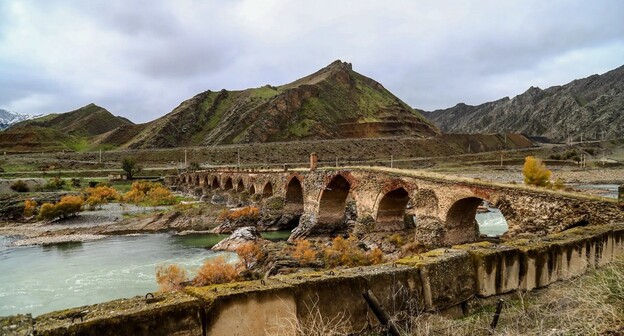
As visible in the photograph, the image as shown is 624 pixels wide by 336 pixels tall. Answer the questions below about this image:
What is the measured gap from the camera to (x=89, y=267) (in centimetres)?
2241

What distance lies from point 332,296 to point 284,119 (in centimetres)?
12496

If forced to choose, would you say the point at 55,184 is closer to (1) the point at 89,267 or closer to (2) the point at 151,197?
(2) the point at 151,197

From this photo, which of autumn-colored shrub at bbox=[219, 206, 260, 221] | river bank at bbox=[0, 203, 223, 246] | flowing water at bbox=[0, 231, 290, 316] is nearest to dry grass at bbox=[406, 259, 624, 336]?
flowing water at bbox=[0, 231, 290, 316]

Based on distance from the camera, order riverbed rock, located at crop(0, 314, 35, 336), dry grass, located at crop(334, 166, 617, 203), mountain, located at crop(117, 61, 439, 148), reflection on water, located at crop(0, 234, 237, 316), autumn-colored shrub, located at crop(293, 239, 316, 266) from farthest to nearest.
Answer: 1. mountain, located at crop(117, 61, 439, 148)
2. autumn-colored shrub, located at crop(293, 239, 316, 266)
3. reflection on water, located at crop(0, 234, 237, 316)
4. dry grass, located at crop(334, 166, 617, 203)
5. riverbed rock, located at crop(0, 314, 35, 336)

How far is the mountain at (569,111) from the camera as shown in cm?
13225

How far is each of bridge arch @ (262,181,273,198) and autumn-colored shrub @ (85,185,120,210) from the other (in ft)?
61.3

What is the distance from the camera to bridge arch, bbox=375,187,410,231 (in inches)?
939

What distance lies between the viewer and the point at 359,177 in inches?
1013

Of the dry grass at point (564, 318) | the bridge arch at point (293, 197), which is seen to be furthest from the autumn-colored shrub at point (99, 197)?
the dry grass at point (564, 318)

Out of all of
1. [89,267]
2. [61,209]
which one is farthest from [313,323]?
[61,209]

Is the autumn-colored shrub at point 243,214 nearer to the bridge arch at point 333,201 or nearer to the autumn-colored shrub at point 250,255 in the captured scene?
the bridge arch at point 333,201

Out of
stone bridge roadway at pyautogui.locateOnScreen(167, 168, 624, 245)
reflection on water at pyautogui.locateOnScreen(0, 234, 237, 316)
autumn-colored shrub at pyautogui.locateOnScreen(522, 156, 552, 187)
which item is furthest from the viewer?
autumn-colored shrub at pyautogui.locateOnScreen(522, 156, 552, 187)

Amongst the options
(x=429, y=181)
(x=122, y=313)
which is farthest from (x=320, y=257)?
(x=122, y=313)

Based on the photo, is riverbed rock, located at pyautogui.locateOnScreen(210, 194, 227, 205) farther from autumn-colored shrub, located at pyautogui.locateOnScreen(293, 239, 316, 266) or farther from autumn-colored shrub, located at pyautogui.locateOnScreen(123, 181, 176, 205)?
autumn-colored shrub, located at pyautogui.locateOnScreen(293, 239, 316, 266)
